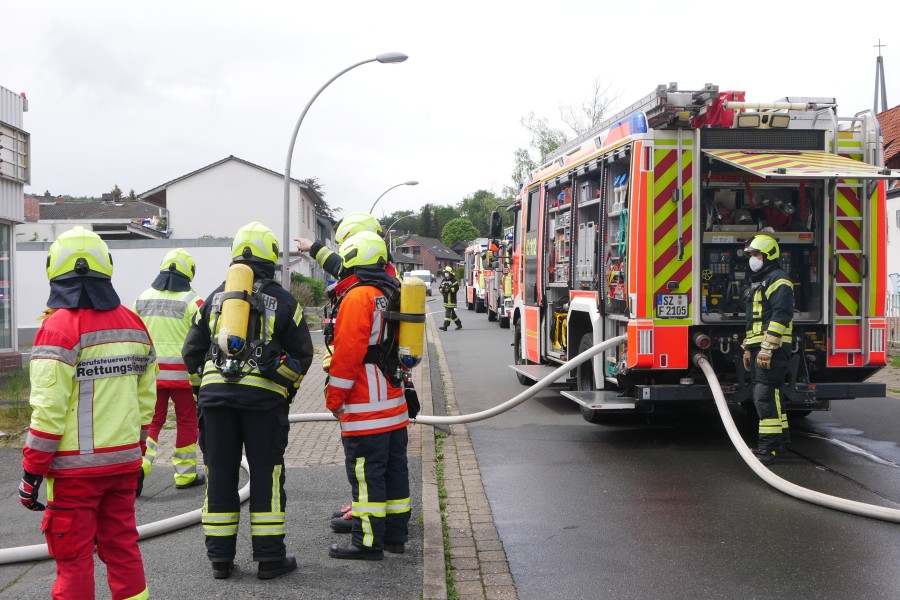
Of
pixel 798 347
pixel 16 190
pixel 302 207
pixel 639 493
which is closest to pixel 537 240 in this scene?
pixel 798 347

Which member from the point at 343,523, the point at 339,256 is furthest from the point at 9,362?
the point at 339,256

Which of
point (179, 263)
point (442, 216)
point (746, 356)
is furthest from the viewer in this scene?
point (442, 216)

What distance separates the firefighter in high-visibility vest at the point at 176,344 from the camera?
6535mm

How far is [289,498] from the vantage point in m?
6.15

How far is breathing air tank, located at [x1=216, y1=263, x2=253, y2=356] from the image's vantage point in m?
4.37

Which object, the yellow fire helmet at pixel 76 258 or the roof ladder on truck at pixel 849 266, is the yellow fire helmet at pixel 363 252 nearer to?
the yellow fire helmet at pixel 76 258

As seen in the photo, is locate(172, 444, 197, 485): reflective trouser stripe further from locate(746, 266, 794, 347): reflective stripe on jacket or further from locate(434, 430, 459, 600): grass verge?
locate(746, 266, 794, 347): reflective stripe on jacket

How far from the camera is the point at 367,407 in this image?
4801 millimetres

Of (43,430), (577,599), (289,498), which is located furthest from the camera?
(289,498)

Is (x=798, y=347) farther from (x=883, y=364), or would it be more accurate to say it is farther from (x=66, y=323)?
(x=66, y=323)

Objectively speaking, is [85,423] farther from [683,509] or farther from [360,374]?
[683,509]

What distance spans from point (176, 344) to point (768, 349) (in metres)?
4.76

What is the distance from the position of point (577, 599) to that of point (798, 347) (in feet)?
14.5

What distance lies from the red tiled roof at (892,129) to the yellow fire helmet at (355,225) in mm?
22330
